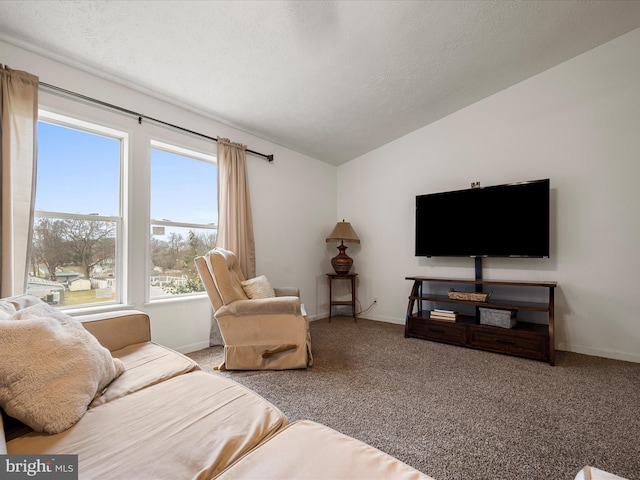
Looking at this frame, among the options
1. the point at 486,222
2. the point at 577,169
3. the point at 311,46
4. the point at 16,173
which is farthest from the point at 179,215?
the point at 577,169

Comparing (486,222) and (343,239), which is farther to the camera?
(343,239)

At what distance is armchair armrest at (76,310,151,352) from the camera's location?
5.06 feet

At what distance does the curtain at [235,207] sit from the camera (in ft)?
9.84

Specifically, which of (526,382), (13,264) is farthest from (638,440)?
(13,264)

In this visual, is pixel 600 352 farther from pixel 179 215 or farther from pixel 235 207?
pixel 179 215

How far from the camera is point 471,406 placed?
1.79 m

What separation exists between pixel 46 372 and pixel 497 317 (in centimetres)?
322

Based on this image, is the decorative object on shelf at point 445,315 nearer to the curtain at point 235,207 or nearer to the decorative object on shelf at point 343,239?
the decorative object on shelf at point 343,239

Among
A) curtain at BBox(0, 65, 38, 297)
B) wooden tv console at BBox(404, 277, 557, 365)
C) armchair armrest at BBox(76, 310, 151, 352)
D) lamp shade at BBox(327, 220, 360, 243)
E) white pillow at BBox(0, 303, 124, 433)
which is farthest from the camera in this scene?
lamp shade at BBox(327, 220, 360, 243)

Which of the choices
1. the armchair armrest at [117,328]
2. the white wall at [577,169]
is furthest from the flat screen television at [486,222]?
the armchair armrest at [117,328]

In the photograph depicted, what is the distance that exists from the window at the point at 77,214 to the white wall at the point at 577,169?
136 inches

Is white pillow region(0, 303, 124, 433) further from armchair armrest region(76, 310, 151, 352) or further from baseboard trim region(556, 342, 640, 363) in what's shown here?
baseboard trim region(556, 342, 640, 363)

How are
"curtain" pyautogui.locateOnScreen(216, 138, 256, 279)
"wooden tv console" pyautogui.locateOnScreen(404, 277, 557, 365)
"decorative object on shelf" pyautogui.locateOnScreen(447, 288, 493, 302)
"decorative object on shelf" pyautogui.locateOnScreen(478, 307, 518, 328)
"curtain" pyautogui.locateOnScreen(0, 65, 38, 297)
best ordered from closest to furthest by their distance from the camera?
"curtain" pyautogui.locateOnScreen(0, 65, 38, 297)
"wooden tv console" pyautogui.locateOnScreen(404, 277, 557, 365)
"decorative object on shelf" pyautogui.locateOnScreen(478, 307, 518, 328)
"decorative object on shelf" pyautogui.locateOnScreen(447, 288, 493, 302)
"curtain" pyautogui.locateOnScreen(216, 138, 256, 279)

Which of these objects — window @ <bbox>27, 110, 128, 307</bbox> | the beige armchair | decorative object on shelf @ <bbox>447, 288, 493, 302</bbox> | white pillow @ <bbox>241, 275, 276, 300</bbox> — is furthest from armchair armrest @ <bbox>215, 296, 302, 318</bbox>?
decorative object on shelf @ <bbox>447, 288, 493, 302</bbox>
